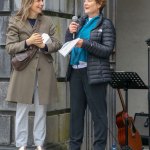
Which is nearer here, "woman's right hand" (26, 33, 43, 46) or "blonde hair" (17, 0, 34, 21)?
"woman's right hand" (26, 33, 43, 46)

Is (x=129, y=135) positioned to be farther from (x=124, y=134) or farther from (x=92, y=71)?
(x=92, y=71)

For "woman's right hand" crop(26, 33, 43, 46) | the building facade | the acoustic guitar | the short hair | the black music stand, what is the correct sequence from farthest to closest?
the acoustic guitar, the building facade, the black music stand, the short hair, "woman's right hand" crop(26, 33, 43, 46)

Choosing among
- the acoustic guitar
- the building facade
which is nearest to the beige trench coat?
the building facade

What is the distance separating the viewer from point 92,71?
6094mm

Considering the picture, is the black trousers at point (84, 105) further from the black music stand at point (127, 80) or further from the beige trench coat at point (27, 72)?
the black music stand at point (127, 80)

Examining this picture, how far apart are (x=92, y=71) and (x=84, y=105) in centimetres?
47

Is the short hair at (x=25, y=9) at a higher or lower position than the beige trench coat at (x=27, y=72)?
higher

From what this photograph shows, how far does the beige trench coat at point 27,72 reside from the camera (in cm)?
629

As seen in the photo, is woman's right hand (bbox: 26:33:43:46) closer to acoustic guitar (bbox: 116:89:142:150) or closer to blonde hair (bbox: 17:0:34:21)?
blonde hair (bbox: 17:0:34:21)

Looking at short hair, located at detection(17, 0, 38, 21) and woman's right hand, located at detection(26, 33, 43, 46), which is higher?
short hair, located at detection(17, 0, 38, 21)

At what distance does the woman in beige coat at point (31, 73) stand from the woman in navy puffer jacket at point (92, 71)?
0.93ft

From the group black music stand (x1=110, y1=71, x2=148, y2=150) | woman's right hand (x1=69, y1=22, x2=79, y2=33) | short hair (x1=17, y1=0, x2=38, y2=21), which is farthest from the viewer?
black music stand (x1=110, y1=71, x2=148, y2=150)

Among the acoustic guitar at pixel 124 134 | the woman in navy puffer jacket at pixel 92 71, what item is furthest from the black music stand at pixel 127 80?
the acoustic guitar at pixel 124 134

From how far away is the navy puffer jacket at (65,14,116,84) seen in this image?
19.9 ft
